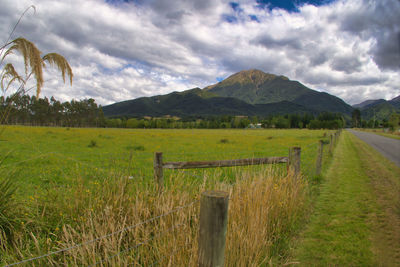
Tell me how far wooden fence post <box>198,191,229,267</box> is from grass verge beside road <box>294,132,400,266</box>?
2.49 m

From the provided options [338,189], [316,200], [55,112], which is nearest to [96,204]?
[316,200]

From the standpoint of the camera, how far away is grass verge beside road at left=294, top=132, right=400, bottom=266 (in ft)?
12.2

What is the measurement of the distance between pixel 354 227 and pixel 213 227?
4.50 m

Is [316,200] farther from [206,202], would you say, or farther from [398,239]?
[206,202]

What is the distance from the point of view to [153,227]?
2967 millimetres

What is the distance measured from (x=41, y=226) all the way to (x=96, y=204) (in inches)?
29.4

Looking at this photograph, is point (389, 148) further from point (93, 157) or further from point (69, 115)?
point (69, 115)

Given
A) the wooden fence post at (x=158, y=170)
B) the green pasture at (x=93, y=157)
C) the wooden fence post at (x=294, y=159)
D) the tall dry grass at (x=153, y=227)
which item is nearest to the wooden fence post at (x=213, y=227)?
the tall dry grass at (x=153, y=227)

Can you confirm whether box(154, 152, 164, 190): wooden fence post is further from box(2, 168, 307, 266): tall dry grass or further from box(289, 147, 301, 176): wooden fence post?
box(289, 147, 301, 176): wooden fence post

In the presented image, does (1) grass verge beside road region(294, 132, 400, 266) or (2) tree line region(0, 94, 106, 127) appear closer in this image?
(1) grass verge beside road region(294, 132, 400, 266)

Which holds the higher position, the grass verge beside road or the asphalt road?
the asphalt road

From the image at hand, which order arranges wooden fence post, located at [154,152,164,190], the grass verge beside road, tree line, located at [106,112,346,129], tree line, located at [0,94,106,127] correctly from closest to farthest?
the grass verge beside road < wooden fence post, located at [154,152,164,190] < tree line, located at [0,94,106,127] < tree line, located at [106,112,346,129]

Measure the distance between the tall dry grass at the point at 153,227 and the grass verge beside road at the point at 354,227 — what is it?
56 cm

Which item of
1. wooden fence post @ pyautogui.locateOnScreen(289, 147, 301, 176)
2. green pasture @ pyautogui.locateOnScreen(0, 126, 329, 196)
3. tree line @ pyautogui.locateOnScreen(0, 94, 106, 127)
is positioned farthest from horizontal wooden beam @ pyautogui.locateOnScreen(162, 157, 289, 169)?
tree line @ pyautogui.locateOnScreen(0, 94, 106, 127)
